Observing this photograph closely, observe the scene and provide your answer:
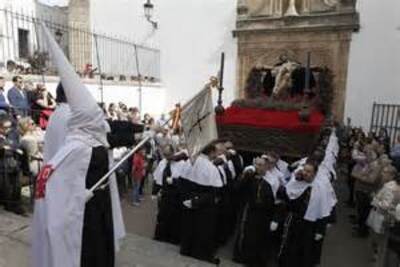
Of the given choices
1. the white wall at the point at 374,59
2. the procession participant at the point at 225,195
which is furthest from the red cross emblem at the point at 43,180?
the white wall at the point at 374,59

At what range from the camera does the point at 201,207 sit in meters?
4.98

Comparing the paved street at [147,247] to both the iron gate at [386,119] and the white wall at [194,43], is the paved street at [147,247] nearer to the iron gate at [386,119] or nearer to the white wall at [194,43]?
the iron gate at [386,119]

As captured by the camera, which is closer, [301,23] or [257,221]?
[257,221]

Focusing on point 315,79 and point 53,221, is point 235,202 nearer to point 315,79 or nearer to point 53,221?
point 53,221

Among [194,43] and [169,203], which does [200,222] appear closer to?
[169,203]

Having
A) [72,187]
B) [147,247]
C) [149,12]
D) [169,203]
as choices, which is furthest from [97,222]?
A: [149,12]

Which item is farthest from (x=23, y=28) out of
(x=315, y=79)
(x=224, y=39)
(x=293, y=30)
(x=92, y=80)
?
(x=315, y=79)

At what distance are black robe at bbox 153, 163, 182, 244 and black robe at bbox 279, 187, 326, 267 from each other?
1586mm

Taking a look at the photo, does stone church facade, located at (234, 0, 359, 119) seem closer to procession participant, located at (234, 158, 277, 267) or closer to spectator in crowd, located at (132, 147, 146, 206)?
spectator in crowd, located at (132, 147, 146, 206)

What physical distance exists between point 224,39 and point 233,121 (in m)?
8.69

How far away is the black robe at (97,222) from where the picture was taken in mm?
2879

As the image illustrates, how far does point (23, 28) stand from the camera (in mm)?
12484

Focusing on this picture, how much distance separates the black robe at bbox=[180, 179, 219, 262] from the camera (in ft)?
16.3

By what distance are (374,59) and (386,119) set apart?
190 cm
